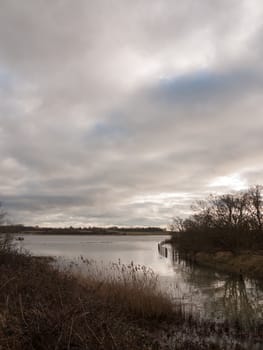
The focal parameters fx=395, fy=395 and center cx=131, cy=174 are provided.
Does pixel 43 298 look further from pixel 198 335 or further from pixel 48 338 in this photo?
pixel 198 335

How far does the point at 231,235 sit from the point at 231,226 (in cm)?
139

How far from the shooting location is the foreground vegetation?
27844mm

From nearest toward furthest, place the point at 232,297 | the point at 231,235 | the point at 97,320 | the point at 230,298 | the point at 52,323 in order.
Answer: the point at 52,323 → the point at 97,320 → the point at 230,298 → the point at 232,297 → the point at 231,235

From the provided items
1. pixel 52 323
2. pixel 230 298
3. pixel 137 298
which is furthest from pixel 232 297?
pixel 52 323

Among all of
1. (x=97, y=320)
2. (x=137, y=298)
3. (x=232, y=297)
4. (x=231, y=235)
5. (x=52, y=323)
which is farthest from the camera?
(x=231, y=235)

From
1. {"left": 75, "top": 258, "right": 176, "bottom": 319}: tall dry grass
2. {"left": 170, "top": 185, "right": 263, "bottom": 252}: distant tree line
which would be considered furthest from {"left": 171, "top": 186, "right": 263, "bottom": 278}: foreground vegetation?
{"left": 75, "top": 258, "right": 176, "bottom": 319}: tall dry grass

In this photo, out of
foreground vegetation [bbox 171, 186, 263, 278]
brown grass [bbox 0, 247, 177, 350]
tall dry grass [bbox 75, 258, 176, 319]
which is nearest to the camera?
brown grass [bbox 0, 247, 177, 350]

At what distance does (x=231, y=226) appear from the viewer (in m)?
34.1

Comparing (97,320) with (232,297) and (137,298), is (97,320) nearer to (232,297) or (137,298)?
(137,298)

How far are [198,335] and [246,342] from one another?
3.52 feet

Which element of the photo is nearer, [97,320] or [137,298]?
[97,320]

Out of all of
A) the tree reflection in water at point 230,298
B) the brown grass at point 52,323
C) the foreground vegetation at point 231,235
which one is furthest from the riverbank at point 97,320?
the foreground vegetation at point 231,235

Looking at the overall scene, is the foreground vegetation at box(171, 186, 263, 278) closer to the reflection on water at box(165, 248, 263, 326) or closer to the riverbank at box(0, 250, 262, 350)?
the reflection on water at box(165, 248, 263, 326)

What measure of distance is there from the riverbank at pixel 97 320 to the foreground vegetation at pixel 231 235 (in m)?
13.6
